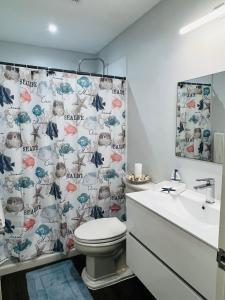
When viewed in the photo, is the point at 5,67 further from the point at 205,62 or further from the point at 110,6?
the point at 205,62

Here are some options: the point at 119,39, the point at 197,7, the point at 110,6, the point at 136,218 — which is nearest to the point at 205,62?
the point at 197,7

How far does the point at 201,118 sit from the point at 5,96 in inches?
63.7

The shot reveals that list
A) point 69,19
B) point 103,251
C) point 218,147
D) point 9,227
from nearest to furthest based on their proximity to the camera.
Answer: point 218,147, point 103,251, point 9,227, point 69,19

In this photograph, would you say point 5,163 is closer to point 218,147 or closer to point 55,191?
point 55,191

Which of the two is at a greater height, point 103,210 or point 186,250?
point 186,250

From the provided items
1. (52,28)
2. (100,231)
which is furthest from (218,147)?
(52,28)

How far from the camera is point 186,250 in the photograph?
1.16 meters

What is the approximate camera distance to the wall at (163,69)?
61.7 inches

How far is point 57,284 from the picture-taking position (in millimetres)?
1915

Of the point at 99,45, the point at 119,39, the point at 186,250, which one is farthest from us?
the point at 99,45

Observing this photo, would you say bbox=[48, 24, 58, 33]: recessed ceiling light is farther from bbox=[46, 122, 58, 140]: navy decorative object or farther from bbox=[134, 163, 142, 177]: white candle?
bbox=[134, 163, 142, 177]: white candle

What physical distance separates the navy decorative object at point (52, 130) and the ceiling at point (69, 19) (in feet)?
3.47

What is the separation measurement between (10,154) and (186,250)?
1586 millimetres

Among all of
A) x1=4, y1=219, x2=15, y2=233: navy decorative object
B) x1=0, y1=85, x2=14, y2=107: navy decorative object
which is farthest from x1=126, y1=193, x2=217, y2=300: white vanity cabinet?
x1=0, y1=85, x2=14, y2=107: navy decorative object
